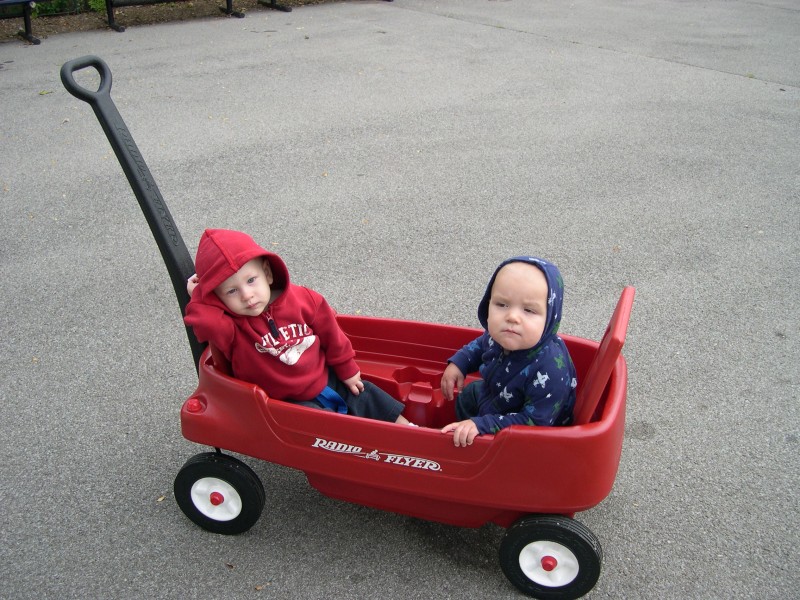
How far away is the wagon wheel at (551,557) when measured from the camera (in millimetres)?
2145

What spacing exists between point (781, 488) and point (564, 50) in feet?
21.2

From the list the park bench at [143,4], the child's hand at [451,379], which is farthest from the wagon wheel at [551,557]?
the park bench at [143,4]

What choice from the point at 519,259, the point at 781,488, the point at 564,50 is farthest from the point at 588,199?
the point at 564,50

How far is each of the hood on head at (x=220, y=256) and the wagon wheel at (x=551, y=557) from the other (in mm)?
1052

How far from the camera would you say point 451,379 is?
98.3 inches

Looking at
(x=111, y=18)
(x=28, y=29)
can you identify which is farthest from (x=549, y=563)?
(x=111, y=18)

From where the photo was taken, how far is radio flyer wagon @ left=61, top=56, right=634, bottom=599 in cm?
208

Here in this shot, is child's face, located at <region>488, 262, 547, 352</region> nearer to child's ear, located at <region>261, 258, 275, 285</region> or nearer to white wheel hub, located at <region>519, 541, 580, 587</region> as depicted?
white wheel hub, located at <region>519, 541, 580, 587</region>

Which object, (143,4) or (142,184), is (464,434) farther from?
(143,4)

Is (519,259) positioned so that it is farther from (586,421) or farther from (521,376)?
(586,421)

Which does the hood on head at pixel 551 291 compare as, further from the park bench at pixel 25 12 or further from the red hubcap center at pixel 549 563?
the park bench at pixel 25 12

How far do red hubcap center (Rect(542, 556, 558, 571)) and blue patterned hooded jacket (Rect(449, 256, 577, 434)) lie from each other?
372 mm

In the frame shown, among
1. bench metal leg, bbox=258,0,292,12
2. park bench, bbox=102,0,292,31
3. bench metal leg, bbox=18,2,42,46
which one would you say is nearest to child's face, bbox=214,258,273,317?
bench metal leg, bbox=18,2,42,46

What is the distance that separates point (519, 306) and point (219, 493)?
1097 mm
